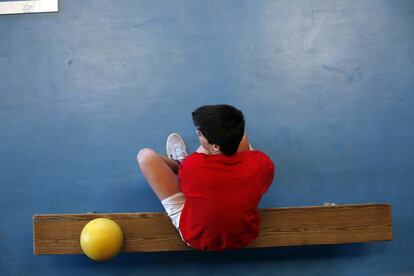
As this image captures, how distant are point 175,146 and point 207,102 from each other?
26 cm

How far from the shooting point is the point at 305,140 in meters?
2.08

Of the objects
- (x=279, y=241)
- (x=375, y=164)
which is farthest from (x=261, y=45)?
(x=279, y=241)

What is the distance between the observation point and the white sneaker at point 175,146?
6.48 feet

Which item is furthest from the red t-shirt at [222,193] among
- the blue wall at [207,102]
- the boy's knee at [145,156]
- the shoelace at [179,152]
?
the blue wall at [207,102]

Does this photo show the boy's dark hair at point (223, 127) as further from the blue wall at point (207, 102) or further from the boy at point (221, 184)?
the blue wall at point (207, 102)

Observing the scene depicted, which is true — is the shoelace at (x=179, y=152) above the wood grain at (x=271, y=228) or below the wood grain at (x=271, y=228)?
above

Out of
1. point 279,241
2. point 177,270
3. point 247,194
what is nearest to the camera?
point 247,194

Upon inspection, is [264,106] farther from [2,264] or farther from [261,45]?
[2,264]

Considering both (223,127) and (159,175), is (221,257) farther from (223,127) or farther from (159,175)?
(223,127)

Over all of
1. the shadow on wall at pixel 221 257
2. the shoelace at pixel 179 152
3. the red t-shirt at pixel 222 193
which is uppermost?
the shoelace at pixel 179 152

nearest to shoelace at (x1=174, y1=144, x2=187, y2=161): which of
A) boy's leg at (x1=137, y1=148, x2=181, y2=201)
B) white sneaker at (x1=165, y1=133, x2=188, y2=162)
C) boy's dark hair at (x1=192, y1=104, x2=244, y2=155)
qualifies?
white sneaker at (x1=165, y1=133, x2=188, y2=162)

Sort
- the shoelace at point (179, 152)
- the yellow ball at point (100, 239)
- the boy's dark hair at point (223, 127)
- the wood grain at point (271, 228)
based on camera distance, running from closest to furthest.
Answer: the boy's dark hair at point (223, 127) < the yellow ball at point (100, 239) < the wood grain at point (271, 228) < the shoelace at point (179, 152)

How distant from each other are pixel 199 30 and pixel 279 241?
3.30 ft

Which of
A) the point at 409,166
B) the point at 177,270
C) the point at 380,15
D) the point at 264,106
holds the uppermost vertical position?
the point at 380,15
